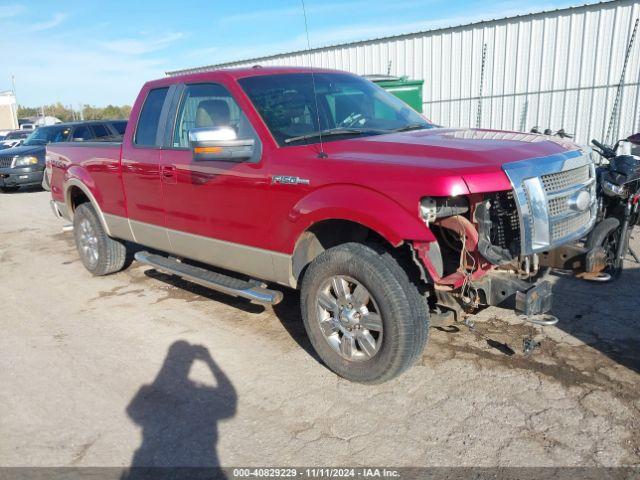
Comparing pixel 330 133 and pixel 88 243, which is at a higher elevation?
pixel 330 133

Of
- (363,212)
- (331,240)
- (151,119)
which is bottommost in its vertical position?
(331,240)

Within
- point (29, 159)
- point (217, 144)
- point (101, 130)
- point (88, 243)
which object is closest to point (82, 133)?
point (101, 130)

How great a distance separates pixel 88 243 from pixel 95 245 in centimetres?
17

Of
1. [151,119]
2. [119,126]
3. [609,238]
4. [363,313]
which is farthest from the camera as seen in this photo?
[119,126]

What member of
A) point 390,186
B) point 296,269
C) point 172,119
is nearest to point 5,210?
point 172,119

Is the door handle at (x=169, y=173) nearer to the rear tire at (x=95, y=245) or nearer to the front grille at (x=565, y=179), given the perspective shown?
the rear tire at (x=95, y=245)

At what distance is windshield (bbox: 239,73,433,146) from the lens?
4051 mm

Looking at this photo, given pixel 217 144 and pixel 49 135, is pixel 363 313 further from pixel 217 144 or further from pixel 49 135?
pixel 49 135

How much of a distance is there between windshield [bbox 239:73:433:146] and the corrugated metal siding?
8698 millimetres

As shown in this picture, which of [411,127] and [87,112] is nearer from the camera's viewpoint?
[411,127]

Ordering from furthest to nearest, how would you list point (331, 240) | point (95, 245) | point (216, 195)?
point (95, 245)
point (216, 195)
point (331, 240)

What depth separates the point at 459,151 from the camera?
3.26 m

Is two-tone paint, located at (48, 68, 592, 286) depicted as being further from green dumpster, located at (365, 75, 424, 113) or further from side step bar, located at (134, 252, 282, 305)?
green dumpster, located at (365, 75, 424, 113)

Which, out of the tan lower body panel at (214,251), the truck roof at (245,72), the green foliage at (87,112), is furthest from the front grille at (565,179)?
the green foliage at (87,112)
